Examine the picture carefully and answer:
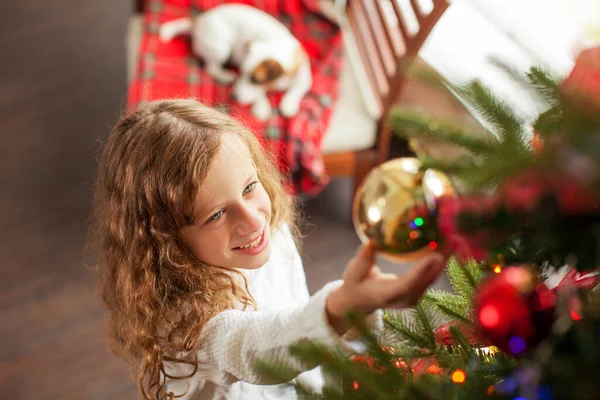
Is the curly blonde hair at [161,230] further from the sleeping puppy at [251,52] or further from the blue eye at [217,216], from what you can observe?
the sleeping puppy at [251,52]

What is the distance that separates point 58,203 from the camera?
80.8 inches

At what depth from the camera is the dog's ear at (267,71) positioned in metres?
1.69

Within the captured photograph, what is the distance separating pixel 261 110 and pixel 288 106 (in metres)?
0.08

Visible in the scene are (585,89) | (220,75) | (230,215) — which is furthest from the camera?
(220,75)

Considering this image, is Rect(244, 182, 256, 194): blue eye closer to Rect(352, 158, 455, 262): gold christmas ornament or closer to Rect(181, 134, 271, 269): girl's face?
Rect(181, 134, 271, 269): girl's face

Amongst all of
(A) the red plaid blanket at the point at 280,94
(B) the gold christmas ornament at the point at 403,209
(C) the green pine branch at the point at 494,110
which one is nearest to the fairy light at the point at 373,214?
(B) the gold christmas ornament at the point at 403,209

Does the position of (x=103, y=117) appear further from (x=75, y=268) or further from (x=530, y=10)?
(x=530, y=10)

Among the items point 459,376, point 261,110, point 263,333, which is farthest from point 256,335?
point 261,110

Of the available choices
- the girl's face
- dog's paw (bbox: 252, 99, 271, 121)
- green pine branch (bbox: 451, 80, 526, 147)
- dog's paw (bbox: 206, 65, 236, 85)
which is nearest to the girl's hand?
green pine branch (bbox: 451, 80, 526, 147)

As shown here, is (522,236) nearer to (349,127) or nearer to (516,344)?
(516,344)

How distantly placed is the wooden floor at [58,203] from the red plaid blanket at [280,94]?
28 cm


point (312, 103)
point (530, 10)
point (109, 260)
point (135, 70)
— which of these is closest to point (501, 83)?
point (530, 10)

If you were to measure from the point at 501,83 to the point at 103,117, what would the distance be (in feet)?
4.48

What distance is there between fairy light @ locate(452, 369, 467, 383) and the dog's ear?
1238mm
